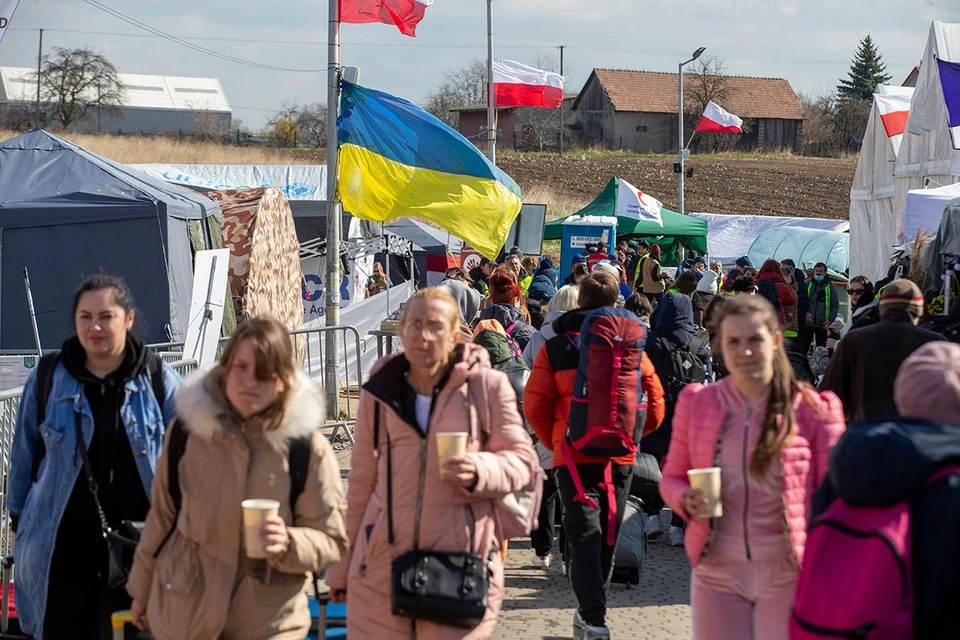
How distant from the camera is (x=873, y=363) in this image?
598 cm

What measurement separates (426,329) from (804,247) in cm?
3100

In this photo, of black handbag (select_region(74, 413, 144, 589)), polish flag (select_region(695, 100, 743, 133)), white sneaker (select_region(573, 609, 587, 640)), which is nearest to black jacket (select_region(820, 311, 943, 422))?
white sneaker (select_region(573, 609, 587, 640))

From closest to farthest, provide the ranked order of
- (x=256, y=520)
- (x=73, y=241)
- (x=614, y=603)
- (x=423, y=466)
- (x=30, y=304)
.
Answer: (x=256, y=520) → (x=423, y=466) → (x=614, y=603) → (x=30, y=304) → (x=73, y=241)

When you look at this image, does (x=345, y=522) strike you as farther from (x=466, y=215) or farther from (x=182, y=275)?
(x=182, y=275)

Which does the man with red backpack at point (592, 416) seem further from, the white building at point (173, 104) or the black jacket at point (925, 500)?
the white building at point (173, 104)

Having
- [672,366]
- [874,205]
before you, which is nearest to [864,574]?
[672,366]

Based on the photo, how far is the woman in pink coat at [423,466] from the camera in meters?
4.00

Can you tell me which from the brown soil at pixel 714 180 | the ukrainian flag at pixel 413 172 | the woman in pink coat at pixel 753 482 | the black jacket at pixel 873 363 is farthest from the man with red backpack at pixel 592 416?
the brown soil at pixel 714 180

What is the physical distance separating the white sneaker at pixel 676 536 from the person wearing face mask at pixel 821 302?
1153cm

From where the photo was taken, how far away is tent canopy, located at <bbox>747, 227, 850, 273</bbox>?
33.0 meters

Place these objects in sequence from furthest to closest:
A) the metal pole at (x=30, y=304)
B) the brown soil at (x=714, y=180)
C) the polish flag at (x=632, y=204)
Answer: the brown soil at (x=714, y=180), the polish flag at (x=632, y=204), the metal pole at (x=30, y=304)

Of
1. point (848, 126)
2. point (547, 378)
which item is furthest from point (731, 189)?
point (547, 378)

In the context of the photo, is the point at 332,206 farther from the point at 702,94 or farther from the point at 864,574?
the point at 702,94

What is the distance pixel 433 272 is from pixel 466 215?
47.6 feet
